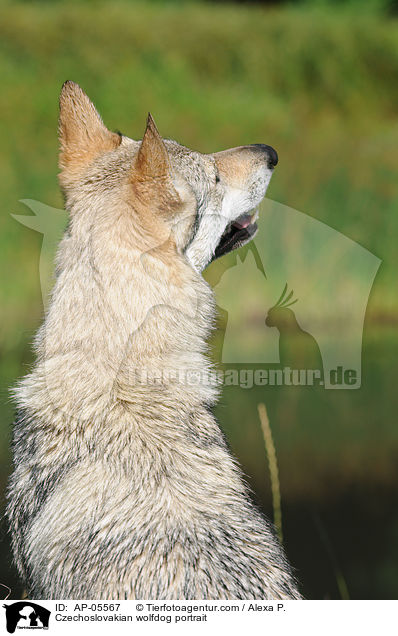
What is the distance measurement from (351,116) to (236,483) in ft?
42.9

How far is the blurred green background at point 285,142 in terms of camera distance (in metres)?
5.57

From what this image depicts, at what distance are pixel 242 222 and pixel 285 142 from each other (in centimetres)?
685

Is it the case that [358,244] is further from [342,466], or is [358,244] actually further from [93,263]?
[93,263]

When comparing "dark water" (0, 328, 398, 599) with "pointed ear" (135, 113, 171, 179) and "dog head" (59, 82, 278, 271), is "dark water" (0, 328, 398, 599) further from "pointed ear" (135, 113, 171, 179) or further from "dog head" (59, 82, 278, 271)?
"pointed ear" (135, 113, 171, 179)

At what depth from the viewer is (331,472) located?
19.8 feet

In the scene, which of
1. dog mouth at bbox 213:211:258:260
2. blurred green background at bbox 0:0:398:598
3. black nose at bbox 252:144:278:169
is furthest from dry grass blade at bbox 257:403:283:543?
black nose at bbox 252:144:278:169

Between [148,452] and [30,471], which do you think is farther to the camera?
[30,471]

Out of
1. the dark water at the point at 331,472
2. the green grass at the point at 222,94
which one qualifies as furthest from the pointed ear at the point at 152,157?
the green grass at the point at 222,94

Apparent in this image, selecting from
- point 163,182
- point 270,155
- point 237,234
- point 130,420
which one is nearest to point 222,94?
point 270,155

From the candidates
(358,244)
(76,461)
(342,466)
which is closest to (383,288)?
(358,244)

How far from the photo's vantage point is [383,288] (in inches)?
338

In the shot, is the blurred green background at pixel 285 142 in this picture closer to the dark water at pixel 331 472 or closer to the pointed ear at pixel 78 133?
the dark water at pixel 331 472

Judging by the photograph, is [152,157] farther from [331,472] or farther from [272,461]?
[331,472]

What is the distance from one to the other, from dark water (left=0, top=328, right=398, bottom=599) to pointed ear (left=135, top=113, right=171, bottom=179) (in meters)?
2.28
